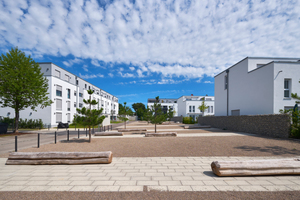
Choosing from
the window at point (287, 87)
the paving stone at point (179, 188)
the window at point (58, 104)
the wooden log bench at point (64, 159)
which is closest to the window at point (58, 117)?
the window at point (58, 104)

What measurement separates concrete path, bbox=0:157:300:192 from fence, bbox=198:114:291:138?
8.81 metres

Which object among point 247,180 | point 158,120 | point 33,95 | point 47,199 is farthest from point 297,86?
point 33,95

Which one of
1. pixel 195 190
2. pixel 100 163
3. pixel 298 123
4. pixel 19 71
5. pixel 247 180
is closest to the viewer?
pixel 195 190

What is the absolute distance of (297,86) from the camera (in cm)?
1397

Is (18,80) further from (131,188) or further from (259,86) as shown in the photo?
(259,86)

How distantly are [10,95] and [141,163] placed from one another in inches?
743

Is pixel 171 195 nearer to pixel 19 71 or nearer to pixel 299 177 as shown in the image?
pixel 299 177

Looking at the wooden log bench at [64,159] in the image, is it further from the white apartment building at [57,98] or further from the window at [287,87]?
the white apartment building at [57,98]

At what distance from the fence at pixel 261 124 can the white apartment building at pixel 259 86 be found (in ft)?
6.09

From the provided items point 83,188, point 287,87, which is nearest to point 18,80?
point 83,188

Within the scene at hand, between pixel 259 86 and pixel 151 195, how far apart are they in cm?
1733

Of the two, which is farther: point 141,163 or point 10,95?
point 10,95

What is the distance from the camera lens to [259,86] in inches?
621

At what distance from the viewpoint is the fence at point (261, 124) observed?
10.9 meters
